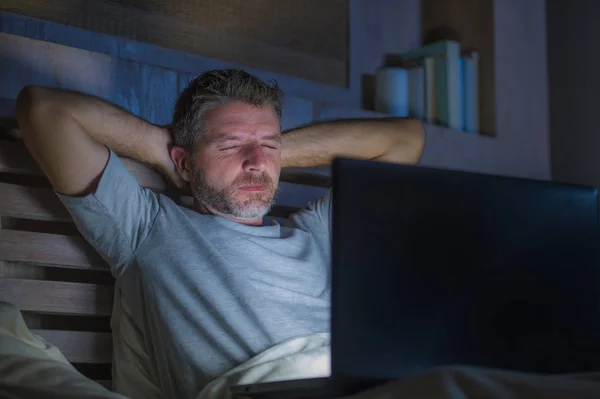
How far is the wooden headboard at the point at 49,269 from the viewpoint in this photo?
5.17 feet

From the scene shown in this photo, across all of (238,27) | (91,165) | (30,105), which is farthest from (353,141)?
(30,105)

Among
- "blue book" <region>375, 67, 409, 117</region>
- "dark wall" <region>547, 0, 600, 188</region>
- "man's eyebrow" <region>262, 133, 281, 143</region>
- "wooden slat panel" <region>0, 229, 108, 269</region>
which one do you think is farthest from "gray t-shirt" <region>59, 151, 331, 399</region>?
"dark wall" <region>547, 0, 600, 188</region>

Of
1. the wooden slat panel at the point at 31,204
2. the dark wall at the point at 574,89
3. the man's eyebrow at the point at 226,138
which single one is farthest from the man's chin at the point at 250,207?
the dark wall at the point at 574,89

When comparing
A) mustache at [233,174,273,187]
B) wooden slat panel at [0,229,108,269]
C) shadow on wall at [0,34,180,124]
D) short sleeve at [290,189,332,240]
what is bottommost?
wooden slat panel at [0,229,108,269]

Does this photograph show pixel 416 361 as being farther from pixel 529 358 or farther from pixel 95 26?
pixel 95 26

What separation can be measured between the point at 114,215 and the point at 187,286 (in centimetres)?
21

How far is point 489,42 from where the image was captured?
8.10ft

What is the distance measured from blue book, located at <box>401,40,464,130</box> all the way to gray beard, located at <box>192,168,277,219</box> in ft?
2.88

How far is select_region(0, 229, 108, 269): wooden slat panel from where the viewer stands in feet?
5.15

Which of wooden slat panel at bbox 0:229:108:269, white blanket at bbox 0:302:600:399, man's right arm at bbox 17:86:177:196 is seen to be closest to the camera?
white blanket at bbox 0:302:600:399

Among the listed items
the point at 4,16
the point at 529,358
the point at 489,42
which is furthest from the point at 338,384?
the point at 489,42

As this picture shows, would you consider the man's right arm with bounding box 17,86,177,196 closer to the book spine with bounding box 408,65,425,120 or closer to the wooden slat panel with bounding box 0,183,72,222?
the wooden slat panel with bounding box 0,183,72,222

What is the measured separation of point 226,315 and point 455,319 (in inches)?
27.8

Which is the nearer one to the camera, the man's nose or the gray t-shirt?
the gray t-shirt
